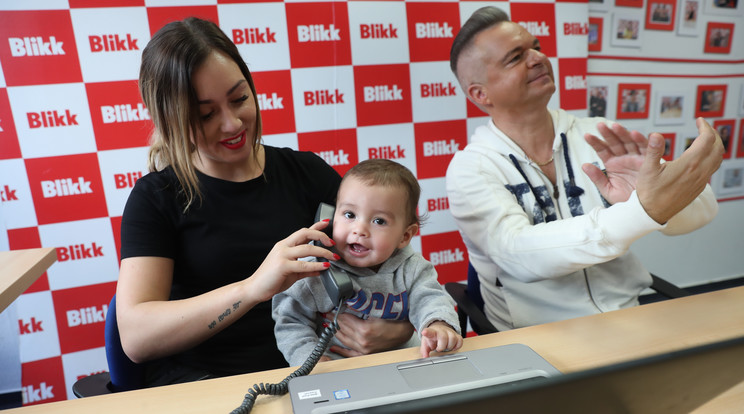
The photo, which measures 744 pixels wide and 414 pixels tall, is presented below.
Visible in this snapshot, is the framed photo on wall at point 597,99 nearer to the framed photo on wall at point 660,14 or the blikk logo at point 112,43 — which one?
the framed photo on wall at point 660,14

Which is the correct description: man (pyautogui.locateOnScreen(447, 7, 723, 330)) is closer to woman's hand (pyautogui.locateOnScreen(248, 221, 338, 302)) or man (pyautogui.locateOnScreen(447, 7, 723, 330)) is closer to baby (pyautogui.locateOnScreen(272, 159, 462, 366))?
baby (pyautogui.locateOnScreen(272, 159, 462, 366))

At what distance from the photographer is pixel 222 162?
4.35 feet

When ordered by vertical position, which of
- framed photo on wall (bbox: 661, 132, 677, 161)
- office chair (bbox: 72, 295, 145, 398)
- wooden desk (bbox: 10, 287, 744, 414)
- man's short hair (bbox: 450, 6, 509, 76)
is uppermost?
man's short hair (bbox: 450, 6, 509, 76)

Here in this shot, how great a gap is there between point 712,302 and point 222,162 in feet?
4.30

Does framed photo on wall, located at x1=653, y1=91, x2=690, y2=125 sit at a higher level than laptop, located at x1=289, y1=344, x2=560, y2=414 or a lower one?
higher

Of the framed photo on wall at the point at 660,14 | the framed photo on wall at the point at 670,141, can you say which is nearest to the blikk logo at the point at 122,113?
the framed photo on wall at the point at 660,14

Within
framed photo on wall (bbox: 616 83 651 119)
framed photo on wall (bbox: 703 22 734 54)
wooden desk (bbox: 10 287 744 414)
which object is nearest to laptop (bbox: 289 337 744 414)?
wooden desk (bbox: 10 287 744 414)

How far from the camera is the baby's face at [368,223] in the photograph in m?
1.06

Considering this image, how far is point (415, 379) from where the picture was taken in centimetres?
73

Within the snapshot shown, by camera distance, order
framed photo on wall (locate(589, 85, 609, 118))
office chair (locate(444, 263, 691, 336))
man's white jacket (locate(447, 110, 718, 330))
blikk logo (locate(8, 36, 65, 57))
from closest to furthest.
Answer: man's white jacket (locate(447, 110, 718, 330)), office chair (locate(444, 263, 691, 336)), blikk logo (locate(8, 36, 65, 57)), framed photo on wall (locate(589, 85, 609, 118))

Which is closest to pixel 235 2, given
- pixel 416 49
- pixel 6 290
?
pixel 416 49

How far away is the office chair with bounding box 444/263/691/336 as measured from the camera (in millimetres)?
1378

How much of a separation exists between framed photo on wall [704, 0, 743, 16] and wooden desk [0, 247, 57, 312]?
401 centimetres

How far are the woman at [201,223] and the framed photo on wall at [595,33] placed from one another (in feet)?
7.87
